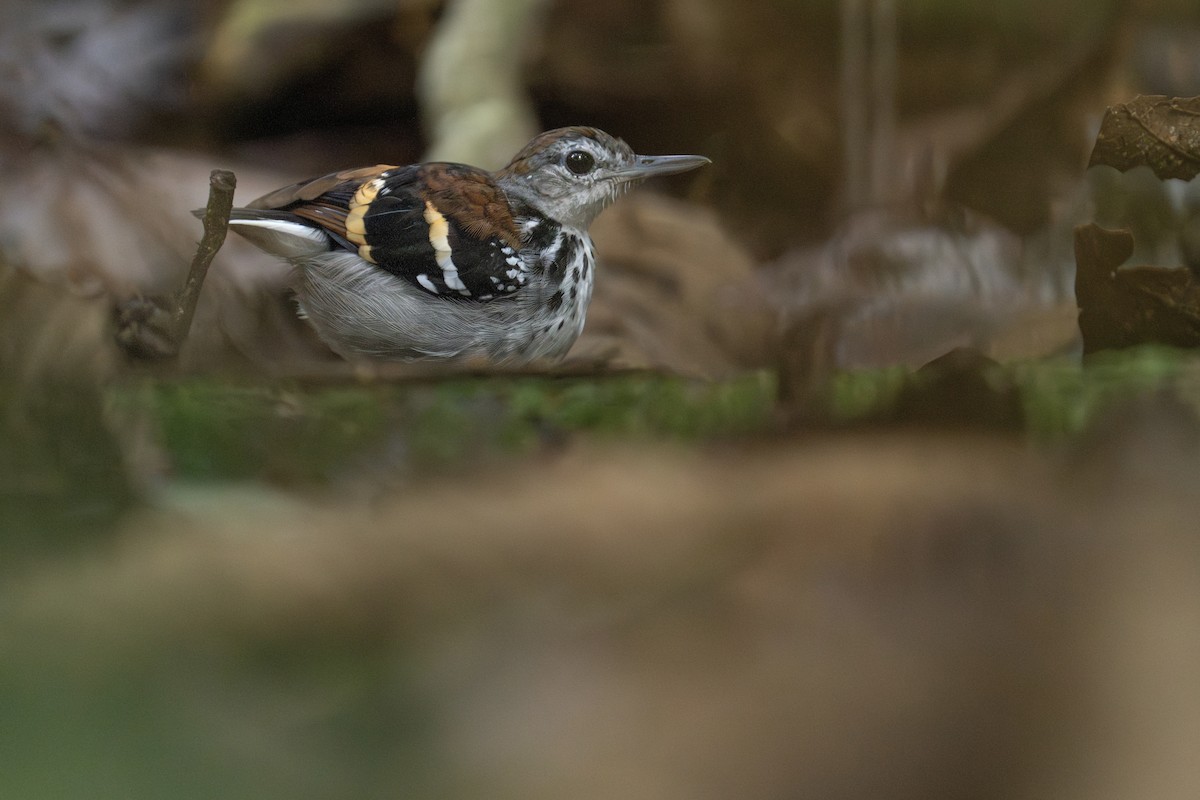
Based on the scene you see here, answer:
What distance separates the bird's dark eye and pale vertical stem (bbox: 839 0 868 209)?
1362 millimetres

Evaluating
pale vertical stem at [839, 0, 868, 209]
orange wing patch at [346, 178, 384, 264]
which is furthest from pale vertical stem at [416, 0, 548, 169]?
orange wing patch at [346, 178, 384, 264]

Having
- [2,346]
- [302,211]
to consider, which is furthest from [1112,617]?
[2,346]

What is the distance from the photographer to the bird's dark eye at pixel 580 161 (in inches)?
62.5

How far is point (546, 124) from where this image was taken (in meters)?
2.71

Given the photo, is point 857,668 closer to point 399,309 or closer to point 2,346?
point 399,309

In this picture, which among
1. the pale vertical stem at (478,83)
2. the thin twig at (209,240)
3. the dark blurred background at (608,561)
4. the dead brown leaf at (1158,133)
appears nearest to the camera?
the dark blurred background at (608,561)

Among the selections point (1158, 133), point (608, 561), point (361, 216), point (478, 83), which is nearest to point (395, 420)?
point (608, 561)

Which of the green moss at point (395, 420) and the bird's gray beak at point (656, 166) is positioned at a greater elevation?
the bird's gray beak at point (656, 166)

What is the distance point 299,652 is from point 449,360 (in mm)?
787

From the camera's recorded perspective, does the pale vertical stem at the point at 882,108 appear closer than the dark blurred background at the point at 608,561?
No

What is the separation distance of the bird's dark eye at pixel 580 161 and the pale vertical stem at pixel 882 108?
137 cm

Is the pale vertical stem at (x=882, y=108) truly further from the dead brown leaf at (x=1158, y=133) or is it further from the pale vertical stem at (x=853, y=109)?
the dead brown leaf at (x=1158, y=133)

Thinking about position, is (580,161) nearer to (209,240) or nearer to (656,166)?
(656,166)

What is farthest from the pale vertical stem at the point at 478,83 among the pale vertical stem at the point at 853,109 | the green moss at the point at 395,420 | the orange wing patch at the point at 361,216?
the green moss at the point at 395,420
